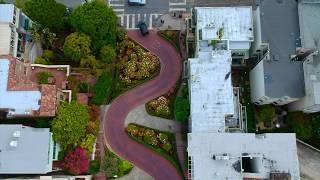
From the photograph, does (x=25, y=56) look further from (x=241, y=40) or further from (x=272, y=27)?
(x=272, y=27)

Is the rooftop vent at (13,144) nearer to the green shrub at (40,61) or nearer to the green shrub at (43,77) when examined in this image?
the green shrub at (43,77)

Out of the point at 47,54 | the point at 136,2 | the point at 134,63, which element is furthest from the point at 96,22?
the point at 136,2

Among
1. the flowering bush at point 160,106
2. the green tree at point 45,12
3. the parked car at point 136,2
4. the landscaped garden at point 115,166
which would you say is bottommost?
the landscaped garden at point 115,166

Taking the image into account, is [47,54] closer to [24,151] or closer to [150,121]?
[24,151]

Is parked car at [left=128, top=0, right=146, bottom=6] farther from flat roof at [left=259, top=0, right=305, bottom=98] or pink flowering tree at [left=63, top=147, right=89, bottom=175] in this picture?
pink flowering tree at [left=63, top=147, right=89, bottom=175]

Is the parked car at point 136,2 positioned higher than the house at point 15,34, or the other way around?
the parked car at point 136,2

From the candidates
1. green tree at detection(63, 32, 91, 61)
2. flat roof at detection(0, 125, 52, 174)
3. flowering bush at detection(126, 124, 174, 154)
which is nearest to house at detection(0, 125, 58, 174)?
flat roof at detection(0, 125, 52, 174)

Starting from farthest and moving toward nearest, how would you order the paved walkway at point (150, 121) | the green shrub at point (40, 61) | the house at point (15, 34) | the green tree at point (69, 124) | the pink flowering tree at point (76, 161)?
1. the paved walkway at point (150, 121)
2. the green shrub at point (40, 61)
3. the house at point (15, 34)
4. the pink flowering tree at point (76, 161)
5. the green tree at point (69, 124)

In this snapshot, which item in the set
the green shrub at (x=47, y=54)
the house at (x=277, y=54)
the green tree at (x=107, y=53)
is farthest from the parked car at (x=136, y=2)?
the house at (x=277, y=54)
